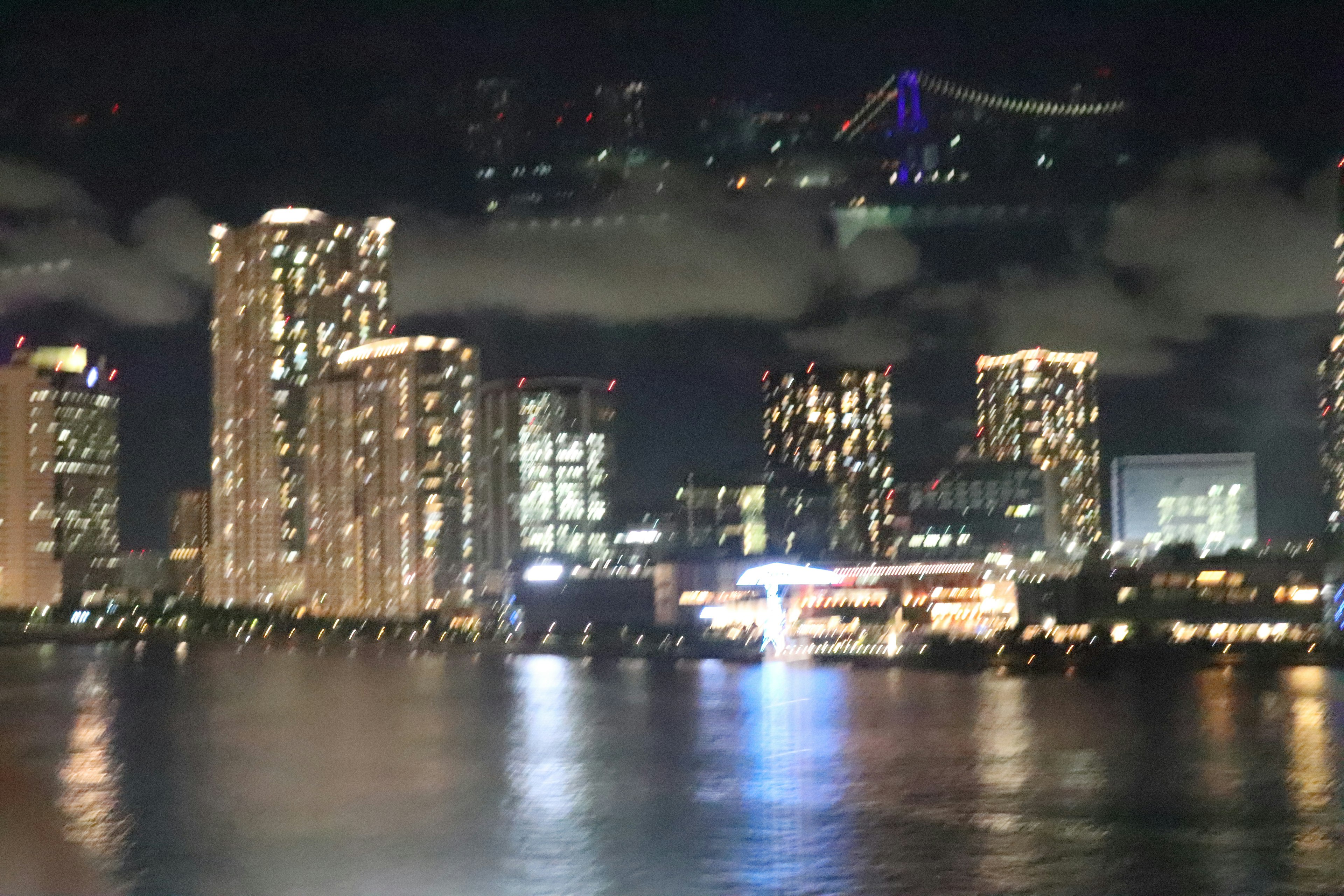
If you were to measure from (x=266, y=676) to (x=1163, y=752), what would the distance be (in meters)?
12.4

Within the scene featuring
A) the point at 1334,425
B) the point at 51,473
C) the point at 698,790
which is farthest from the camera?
the point at 51,473

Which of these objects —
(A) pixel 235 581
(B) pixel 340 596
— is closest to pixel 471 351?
(B) pixel 340 596

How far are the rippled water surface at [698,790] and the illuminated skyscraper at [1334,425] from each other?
47.3 feet

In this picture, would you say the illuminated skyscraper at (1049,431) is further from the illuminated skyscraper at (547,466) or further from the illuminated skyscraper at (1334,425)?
the illuminated skyscraper at (547,466)

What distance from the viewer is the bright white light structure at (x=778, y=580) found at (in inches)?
1057

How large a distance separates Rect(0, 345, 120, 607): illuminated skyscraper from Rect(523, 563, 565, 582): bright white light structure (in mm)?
16667

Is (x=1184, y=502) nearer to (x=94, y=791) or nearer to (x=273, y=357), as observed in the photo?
(x=273, y=357)

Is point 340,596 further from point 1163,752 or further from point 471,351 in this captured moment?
point 1163,752

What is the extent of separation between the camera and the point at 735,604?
28547 millimetres

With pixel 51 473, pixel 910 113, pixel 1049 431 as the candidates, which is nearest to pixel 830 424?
pixel 1049 431

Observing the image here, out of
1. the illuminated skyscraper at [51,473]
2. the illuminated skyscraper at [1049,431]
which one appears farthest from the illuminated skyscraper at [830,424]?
the illuminated skyscraper at [51,473]

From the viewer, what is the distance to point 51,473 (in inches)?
1654

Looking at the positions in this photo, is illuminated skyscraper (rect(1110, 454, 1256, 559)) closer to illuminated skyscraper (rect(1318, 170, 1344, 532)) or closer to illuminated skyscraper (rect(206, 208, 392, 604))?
illuminated skyscraper (rect(1318, 170, 1344, 532))

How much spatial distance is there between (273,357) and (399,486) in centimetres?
687
